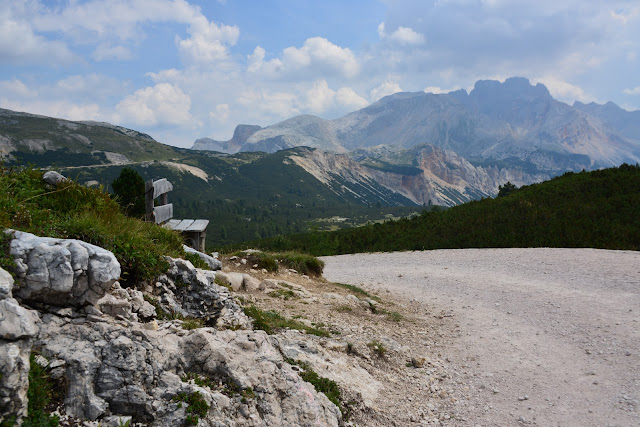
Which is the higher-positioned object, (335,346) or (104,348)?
(104,348)

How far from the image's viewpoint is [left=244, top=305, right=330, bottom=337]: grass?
767cm

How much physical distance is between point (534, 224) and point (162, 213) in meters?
24.3

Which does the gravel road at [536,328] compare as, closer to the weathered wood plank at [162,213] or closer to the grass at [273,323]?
the grass at [273,323]

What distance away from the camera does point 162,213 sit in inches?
452

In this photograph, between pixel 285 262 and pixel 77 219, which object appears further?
pixel 285 262

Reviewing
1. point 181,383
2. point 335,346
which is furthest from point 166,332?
point 335,346

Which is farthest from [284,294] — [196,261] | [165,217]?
[165,217]

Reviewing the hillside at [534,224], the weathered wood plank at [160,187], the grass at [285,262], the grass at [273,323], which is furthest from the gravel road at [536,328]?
the weathered wood plank at [160,187]

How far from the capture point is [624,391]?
754 centimetres

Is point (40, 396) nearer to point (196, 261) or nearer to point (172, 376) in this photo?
point (172, 376)

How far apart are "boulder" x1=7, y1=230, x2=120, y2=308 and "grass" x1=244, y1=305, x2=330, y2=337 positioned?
3239 millimetres

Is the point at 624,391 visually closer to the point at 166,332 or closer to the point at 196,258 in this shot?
the point at 166,332

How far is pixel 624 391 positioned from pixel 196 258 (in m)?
9.53

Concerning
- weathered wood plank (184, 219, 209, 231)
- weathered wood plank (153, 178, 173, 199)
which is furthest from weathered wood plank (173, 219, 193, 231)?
weathered wood plank (153, 178, 173, 199)
